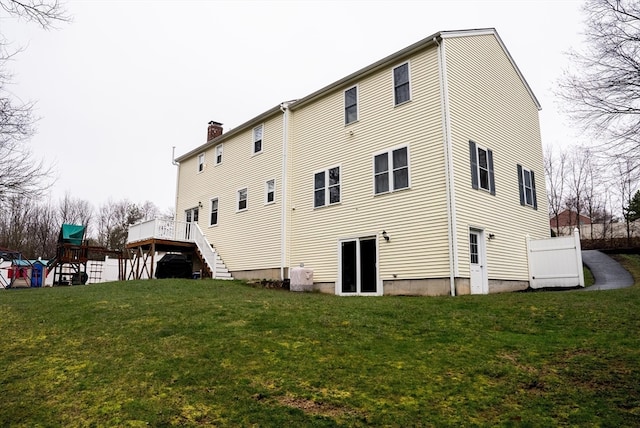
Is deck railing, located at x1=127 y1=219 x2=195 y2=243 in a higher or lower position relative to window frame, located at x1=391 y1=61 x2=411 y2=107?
lower

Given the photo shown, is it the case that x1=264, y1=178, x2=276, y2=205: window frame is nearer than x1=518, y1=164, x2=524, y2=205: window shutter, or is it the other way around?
x1=518, y1=164, x2=524, y2=205: window shutter

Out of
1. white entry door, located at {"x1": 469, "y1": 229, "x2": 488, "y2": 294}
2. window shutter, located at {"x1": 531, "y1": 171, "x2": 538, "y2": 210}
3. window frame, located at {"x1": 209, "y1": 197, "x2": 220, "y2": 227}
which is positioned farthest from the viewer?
window frame, located at {"x1": 209, "y1": 197, "x2": 220, "y2": 227}

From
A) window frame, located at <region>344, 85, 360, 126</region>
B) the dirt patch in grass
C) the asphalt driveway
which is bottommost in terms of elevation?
the dirt patch in grass

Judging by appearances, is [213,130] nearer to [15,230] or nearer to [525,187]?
[525,187]

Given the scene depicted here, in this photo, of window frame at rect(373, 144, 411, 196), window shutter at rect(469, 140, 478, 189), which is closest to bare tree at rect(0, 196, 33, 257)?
window frame at rect(373, 144, 411, 196)

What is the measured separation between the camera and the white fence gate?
44.0ft

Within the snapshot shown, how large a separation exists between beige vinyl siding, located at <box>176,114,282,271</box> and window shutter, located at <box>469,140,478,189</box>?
7.33m

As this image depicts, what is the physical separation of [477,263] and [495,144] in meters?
4.35

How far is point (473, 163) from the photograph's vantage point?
12852 mm

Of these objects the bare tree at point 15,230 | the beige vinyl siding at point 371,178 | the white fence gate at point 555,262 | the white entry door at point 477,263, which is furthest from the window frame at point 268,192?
the bare tree at point 15,230

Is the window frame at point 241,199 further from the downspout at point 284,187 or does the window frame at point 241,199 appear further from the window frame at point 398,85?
the window frame at point 398,85

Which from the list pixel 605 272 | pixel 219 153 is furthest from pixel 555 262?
pixel 219 153

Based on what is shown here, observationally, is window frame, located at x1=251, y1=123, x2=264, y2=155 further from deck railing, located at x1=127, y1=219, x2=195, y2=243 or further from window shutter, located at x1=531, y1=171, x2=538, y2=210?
window shutter, located at x1=531, y1=171, x2=538, y2=210

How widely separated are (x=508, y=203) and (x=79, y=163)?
4676 centimetres
